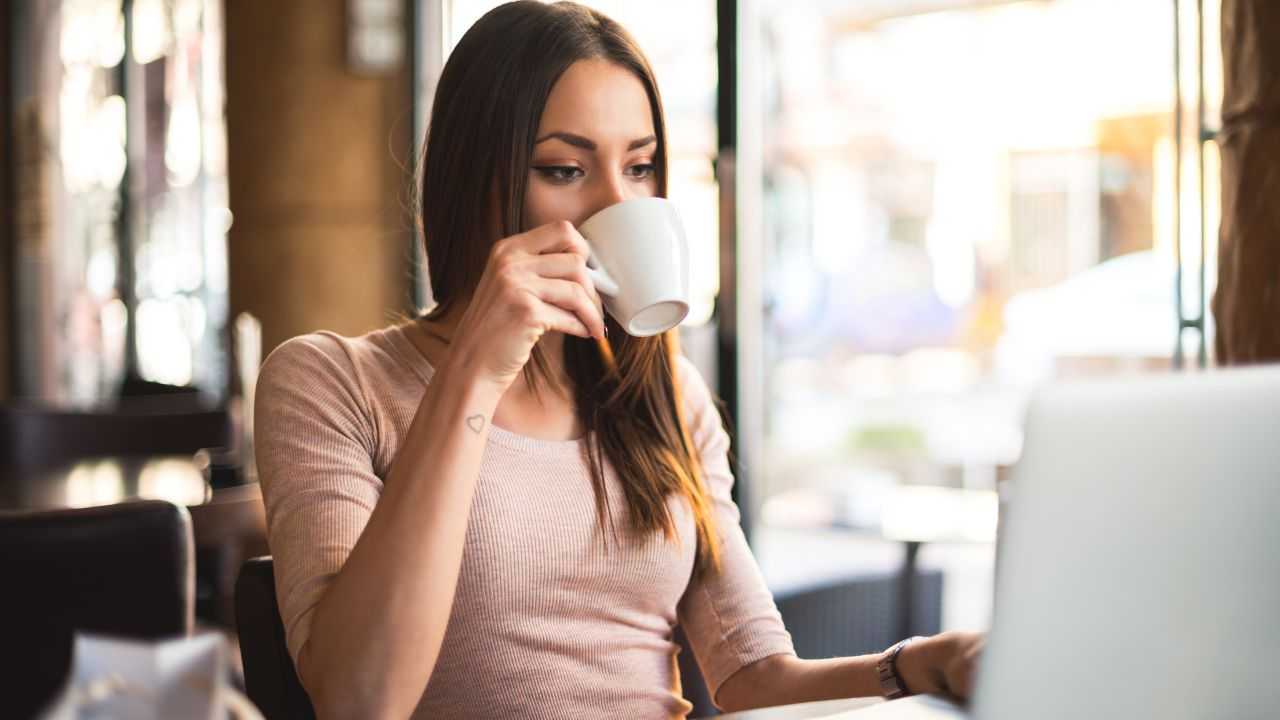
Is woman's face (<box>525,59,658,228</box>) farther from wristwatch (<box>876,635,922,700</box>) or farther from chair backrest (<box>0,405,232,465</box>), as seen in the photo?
chair backrest (<box>0,405,232,465</box>)

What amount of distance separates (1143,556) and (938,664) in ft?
1.57

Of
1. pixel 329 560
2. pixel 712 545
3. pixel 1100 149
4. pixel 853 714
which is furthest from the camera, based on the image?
pixel 1100 149

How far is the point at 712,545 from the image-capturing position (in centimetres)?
139

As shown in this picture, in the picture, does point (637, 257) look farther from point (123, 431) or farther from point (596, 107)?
point (123, 431)

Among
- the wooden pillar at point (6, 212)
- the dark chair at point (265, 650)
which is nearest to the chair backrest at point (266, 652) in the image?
the dark chair at point (265, 650)

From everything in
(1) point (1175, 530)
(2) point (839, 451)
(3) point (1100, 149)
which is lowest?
(2) point (839, 451)

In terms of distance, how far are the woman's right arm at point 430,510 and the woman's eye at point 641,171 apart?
0.23 m

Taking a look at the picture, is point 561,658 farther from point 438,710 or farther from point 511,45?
point 511,45

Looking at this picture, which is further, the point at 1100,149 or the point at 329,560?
the point at 1100,149

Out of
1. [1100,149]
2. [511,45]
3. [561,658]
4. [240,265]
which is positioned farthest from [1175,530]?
[1100,149]

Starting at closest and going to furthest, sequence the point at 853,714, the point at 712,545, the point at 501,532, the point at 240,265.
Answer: the point at 853,714
the point at 501,532
the point at 712,545
the point at 240,265

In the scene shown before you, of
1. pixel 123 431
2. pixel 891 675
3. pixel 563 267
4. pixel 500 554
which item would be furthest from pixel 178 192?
pixel 891 675

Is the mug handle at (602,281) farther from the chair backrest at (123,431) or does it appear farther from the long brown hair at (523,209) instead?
the chair backrest at (123,431)

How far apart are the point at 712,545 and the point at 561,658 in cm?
25
